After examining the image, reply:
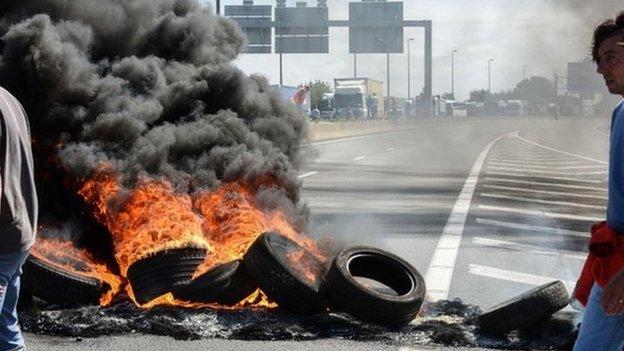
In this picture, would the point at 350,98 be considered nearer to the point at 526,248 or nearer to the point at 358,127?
the point at 358,127

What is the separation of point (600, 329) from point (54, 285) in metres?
4.88

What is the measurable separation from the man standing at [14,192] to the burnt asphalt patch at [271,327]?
9.20 feet

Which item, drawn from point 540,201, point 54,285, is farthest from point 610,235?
point 540,201

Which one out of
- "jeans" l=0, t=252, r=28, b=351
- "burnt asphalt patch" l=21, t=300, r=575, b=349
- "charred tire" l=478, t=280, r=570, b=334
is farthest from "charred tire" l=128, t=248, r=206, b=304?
"jeans" l=0, t=252, r=28, b=351

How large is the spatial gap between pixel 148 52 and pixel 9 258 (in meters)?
7.31

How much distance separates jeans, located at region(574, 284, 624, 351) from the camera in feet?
11.6

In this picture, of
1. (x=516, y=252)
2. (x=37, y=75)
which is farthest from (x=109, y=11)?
(x=516, y=252)

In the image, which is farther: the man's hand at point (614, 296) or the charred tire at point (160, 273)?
the charred tire at point (160, 273)

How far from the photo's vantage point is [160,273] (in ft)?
25.1

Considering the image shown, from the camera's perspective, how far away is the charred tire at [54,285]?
7504mm

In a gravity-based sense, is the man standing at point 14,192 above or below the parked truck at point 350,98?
above

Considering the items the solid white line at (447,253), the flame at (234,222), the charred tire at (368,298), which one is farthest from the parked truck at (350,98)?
the charred tire at (368,298)

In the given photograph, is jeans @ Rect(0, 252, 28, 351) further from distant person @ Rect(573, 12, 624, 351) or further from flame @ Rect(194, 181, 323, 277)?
flame @ Rect(194, 181, 323, 277)

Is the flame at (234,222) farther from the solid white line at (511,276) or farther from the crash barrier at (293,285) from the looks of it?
the solid white line at (511,276)
